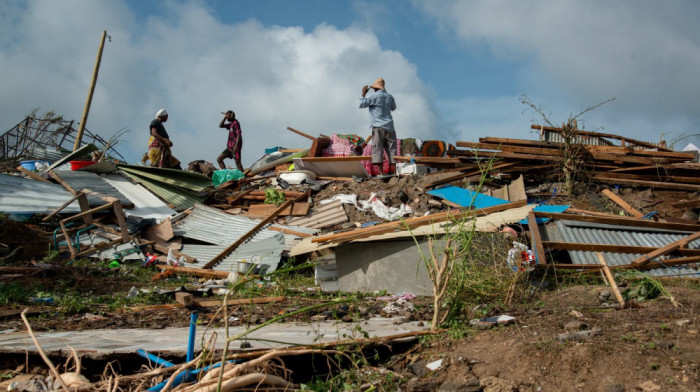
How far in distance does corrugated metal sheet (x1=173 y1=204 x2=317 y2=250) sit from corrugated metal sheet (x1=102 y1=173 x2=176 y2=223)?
0.67m

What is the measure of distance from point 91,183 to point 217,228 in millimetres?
3120

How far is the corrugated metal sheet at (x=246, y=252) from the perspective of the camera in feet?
26.9

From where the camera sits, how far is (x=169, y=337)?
3619 millimetres

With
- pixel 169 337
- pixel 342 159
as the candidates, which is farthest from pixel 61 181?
pixel 169 337

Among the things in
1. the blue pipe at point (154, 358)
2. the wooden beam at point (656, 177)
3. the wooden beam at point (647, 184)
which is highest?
the wooden beam at point (656, 177)

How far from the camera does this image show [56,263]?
7.71 m

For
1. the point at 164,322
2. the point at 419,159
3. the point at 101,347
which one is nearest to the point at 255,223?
the point at 419,159

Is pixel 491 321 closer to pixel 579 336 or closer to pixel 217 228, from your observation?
pixel 579 336

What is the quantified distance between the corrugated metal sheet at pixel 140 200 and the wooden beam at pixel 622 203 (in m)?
8.14

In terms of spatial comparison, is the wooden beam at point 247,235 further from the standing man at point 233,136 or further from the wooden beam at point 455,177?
the standing man at point 233,136

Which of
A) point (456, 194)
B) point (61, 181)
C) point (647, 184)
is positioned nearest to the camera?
point (456, 194)

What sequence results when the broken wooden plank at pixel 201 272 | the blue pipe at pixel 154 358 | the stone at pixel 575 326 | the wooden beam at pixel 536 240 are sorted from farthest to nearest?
1. the broken wooden plank at pixel 201 272
2. the wooden beam at pixel 536 240
3. the stone at pixel 575 326
4. the blue pipe at pixel 154 358

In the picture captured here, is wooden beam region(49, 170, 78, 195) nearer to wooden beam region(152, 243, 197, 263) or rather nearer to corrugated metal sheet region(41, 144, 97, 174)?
corrugated metal sheet region(41, 144, 97, 174)

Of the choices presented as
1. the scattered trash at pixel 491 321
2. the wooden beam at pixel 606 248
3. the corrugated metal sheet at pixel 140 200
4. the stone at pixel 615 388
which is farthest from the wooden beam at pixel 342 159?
the stone at pixel 615 388
